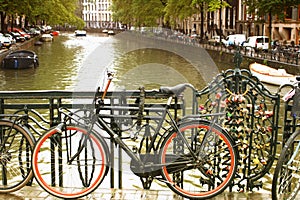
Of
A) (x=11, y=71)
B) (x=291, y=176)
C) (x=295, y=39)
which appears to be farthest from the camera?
(x=295, y=39)

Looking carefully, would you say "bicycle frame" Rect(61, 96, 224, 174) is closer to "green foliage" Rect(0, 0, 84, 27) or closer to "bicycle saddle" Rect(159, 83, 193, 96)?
"bicycle saddle" Rect(159, 83, 193, 96)

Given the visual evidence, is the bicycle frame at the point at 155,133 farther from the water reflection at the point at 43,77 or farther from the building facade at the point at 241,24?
the building facade at the point at 241,24

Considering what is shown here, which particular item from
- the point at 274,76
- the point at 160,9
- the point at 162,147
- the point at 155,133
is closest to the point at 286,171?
the point at 162,147

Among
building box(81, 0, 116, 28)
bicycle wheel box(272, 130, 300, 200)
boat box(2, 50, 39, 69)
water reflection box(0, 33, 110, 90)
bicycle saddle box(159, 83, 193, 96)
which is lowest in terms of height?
water reflection box(0, 33, 110, 90)

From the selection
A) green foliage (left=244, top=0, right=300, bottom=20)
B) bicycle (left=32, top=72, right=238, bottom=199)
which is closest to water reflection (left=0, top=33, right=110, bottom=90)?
green foliage (left=244, top=0, right=300, bottom=20)

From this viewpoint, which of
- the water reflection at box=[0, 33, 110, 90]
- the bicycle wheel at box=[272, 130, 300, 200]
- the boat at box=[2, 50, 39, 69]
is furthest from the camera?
the boat at box=[2, 50, 39, 69]

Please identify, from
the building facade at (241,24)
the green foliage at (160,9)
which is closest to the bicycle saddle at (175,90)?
the building facade at (241,24)

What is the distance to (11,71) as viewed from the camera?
36.9 m

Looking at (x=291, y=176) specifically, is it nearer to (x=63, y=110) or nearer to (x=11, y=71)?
(x=63, y=110)

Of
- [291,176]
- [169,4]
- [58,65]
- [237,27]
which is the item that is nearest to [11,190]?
[291,176]

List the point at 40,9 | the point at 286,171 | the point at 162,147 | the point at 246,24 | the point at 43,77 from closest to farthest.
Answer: the point at 286,171 < the point at 162,147 < the point at 43,77 < the point at 40,9 < the point at 246,24

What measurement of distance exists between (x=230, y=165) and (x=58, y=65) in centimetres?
3759

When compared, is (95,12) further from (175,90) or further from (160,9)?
(175,90)

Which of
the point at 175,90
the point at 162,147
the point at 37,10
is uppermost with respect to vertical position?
the point at 37,10
